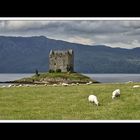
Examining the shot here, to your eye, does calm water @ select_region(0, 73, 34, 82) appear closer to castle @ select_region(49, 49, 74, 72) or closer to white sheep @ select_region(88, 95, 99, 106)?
castle @ select_region(49, 49, 74, 72)

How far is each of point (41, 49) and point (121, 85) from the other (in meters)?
2.62

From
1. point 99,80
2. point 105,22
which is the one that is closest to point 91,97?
point 99,80

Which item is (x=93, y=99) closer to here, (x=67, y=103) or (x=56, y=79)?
(x=67, y=103)

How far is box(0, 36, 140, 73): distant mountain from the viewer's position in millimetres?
25984

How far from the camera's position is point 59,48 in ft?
85.7

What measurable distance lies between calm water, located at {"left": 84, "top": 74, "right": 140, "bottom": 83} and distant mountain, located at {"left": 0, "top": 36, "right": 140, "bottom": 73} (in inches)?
6.0

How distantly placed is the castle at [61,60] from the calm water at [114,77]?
2.58ft

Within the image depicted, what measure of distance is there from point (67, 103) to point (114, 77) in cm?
160

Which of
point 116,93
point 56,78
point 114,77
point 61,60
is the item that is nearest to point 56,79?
point 56,78

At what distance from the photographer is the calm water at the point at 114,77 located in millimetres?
25859

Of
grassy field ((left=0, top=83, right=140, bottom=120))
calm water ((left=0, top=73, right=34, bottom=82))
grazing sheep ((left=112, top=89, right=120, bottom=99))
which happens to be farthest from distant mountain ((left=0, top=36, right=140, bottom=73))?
grazing sheep ((left=112, top=89, right=120, bottom=99))
